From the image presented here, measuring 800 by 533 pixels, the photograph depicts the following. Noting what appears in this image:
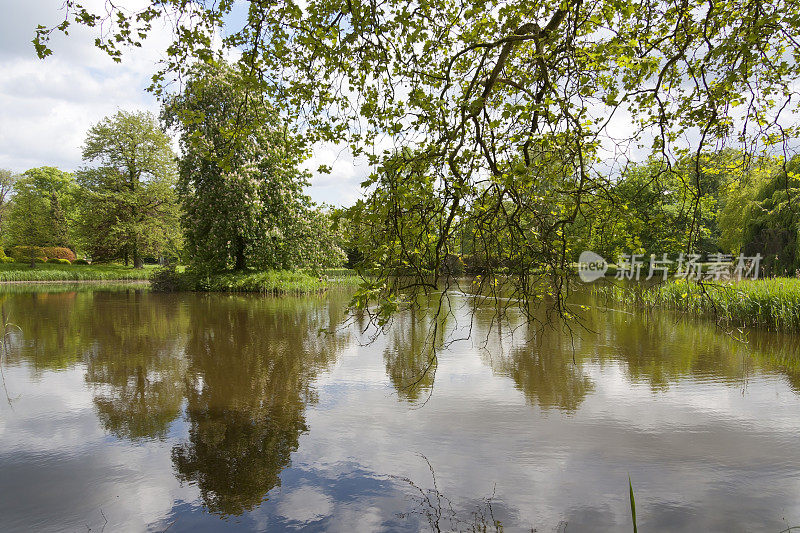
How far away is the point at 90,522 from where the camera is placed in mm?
3252

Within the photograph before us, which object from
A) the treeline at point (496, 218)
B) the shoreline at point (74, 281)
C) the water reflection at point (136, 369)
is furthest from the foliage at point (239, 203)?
the treeline at point (496, 218)

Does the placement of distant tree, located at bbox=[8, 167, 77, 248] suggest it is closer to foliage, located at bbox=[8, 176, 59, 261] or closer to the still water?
foliage, located at bbox=[8, 176, 59, 261]

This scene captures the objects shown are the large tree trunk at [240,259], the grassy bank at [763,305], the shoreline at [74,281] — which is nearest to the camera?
the grassy bank at [763,305]

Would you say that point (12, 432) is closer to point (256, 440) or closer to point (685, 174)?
point (256, 440)

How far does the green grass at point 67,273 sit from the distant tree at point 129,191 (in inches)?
54.0

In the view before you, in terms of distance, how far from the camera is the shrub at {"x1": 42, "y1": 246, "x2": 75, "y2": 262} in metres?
35.2

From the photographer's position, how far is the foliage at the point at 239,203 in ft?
59.7

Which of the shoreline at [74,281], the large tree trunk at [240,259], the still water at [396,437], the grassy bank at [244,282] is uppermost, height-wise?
the large tree trunk at [240,259]

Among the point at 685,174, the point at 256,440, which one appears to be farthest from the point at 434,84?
the point at 256,440

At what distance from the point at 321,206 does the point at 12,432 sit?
1807 centimetres

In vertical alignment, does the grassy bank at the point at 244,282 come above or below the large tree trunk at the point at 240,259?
below

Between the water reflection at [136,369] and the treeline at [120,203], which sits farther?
the treeline at [120,203]

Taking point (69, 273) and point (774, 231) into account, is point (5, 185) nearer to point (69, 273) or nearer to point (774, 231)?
point (69, 273)

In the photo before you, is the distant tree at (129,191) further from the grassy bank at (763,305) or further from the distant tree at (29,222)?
the grassy bank at (763,305)
